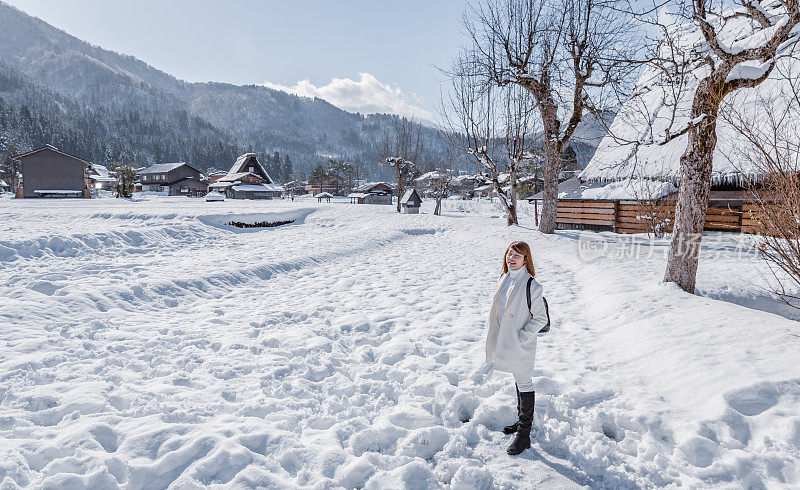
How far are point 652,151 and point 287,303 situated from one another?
16.1 metres

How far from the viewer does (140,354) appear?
4.19 m

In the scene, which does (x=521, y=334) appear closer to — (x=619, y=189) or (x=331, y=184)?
(x=619, y=189)

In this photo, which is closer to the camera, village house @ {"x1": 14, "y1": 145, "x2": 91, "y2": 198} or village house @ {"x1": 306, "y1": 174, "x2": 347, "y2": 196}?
village house @ {"x1": 14, "y1": 145, "x2": 91, "y2": 198}

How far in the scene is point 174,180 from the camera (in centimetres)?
6688

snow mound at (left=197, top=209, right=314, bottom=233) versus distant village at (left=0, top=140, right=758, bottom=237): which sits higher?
distant village at (left=0, top=140, right=758, bottom=237)

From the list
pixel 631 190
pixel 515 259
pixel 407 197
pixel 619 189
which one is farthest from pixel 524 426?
pixel 407 197

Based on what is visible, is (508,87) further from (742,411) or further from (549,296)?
(742,411)

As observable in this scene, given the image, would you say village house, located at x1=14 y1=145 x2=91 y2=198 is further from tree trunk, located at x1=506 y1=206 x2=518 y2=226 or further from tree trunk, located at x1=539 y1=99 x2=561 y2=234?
tree trunk, located at x1=539 y1=99 x2=561 y2=234

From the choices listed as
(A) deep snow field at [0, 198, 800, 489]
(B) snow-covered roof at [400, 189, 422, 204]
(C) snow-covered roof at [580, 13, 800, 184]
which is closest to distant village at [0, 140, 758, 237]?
(B) snow-covered roof at [400, 189, 422, 204]

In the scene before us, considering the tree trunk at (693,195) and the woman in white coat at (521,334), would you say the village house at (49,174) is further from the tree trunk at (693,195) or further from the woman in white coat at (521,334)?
the tree trunk at (693,195)

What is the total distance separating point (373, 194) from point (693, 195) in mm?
62102

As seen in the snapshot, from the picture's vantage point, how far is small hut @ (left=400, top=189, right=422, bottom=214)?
35253 mm

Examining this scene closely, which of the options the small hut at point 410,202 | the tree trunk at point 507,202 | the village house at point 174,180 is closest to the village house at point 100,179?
the village house at point 174,180

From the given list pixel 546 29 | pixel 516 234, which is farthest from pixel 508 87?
pixel 516 234
